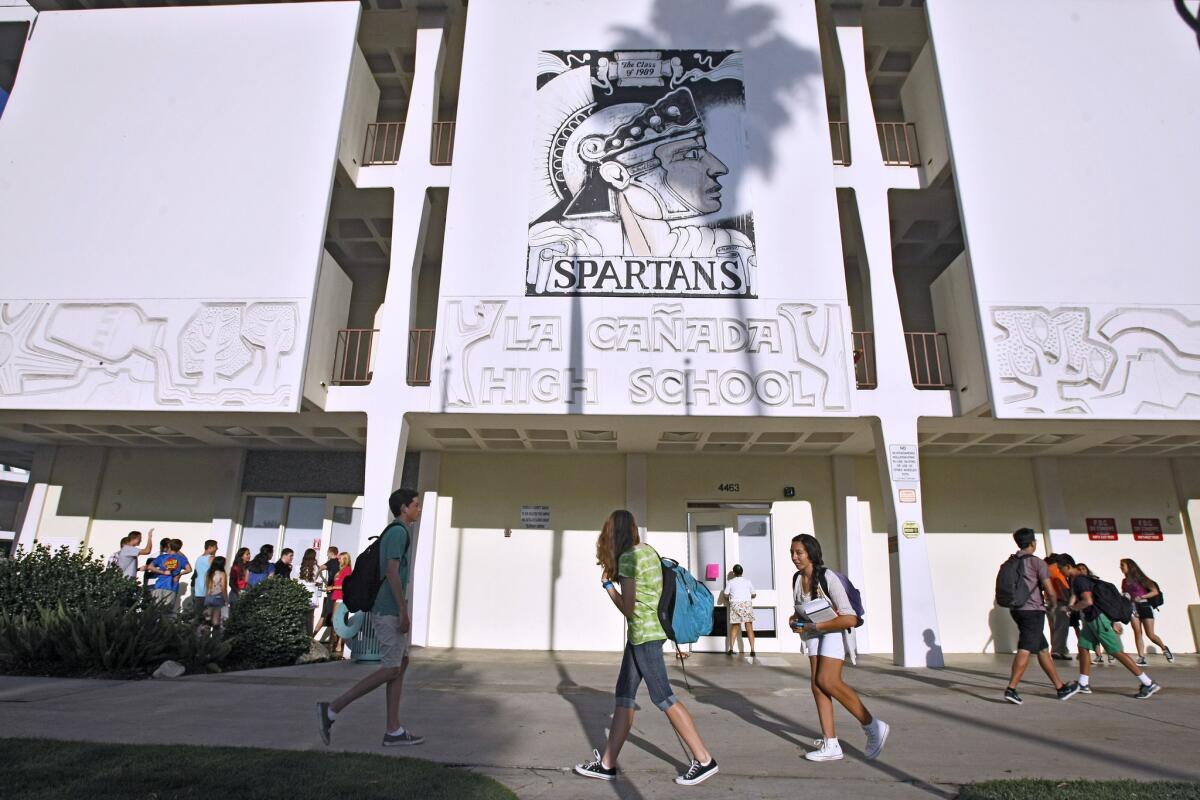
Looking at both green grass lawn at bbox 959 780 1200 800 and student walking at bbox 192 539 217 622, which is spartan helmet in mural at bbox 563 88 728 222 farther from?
green grass lawn at bbox 959 780 1200 800

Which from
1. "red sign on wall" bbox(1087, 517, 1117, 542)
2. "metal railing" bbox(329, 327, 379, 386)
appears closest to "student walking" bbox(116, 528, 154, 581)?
"metal railing" bbox(329, 327, 379, 386)

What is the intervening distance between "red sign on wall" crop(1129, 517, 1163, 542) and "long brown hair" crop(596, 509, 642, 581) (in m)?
13.3

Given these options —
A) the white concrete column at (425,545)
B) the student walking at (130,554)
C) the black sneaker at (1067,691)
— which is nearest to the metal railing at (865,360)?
the black sneaker at (1067,691)

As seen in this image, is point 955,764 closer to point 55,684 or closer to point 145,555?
point 55,684

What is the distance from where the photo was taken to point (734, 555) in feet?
44.0

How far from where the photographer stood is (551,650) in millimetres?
12938

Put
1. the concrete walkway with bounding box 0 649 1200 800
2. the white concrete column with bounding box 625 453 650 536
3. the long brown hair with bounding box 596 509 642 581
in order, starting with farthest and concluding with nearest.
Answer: the white concrete column with bounding box 625 453 650 536 < the long brown hair with bounding box 596 509 642 581 < the concrete walkway with bounding box 0 649 1200 800

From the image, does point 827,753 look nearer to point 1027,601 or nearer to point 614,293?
Answer: point 1027,601

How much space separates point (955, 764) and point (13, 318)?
44.5ft

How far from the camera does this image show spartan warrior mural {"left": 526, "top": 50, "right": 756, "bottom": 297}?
11.0 m

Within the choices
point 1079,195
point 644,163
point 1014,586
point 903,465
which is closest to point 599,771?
point 1014,586

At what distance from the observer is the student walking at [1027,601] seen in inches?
274

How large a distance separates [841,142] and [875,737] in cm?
1084

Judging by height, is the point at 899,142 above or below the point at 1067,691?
above
